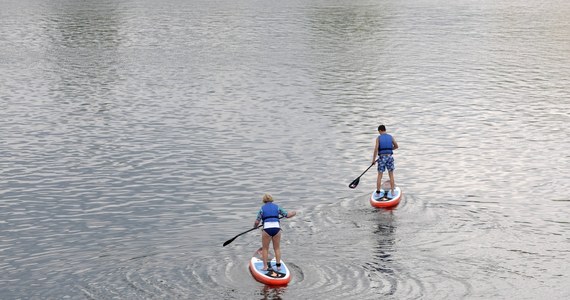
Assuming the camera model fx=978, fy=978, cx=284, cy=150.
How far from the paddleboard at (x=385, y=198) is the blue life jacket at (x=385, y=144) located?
1.58 m

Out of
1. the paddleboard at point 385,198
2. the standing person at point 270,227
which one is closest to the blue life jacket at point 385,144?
the paddleboard at point 385,198

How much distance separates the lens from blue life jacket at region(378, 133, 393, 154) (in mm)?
41469

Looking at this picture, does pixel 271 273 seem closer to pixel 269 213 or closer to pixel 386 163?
pixel 269 213

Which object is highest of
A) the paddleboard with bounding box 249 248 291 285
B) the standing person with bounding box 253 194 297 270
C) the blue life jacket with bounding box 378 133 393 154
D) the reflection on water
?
the blue life jacket with bounding box 378 133 393 154

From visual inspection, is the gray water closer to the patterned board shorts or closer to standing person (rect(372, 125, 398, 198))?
standing person (rect(372, 125, 398, 198))

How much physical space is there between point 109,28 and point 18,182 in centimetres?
7435

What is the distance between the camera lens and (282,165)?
4941 centimetres

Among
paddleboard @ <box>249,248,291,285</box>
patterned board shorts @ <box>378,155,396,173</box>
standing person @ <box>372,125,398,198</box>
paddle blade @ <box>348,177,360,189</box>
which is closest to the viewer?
paddleboard @ <box>249,248,291,285</box>

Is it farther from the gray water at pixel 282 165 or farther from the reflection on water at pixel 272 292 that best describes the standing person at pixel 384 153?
the reflection on water at pixel 272 292

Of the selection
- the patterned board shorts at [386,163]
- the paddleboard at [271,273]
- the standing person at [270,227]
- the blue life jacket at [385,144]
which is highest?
the blue life jacket at [385,144]

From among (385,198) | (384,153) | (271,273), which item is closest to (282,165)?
(384,153)

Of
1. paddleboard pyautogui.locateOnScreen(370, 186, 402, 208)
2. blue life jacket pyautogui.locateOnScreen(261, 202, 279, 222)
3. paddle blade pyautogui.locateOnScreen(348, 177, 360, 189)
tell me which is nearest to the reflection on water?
blue life jacket pyautogui.locateOnScreen(261, 202, 279, 222)

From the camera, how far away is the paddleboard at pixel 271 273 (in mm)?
31000

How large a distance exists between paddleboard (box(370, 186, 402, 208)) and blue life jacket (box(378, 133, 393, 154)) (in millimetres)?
1576
